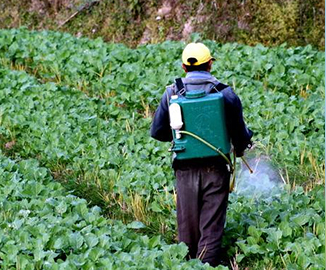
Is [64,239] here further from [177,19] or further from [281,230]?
[177,19]

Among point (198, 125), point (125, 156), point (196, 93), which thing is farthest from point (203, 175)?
point (125, 156)

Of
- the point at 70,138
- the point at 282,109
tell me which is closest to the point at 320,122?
the point at 282,109

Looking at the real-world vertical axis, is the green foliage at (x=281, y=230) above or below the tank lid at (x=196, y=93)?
below

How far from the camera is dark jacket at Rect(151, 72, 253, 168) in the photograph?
6.26 m

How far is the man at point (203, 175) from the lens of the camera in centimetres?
628

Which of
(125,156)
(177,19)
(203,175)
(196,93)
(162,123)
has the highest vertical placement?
(196,93)

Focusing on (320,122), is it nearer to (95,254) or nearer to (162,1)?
(95,254)

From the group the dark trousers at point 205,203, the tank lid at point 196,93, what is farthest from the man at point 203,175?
the tank lid at point 196,93

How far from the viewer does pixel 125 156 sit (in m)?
8.66

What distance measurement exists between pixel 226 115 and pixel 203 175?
478mm

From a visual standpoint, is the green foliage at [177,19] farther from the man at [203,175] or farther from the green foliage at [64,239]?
the man at [203,175]

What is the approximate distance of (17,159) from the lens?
344 inches

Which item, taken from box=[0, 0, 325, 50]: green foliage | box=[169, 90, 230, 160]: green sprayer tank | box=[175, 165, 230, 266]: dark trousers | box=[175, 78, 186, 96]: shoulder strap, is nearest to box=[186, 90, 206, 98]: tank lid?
box=[169, 90, 230, 160]: green sprayer tank

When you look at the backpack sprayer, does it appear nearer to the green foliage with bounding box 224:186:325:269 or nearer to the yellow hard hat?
the yellow hard hat
